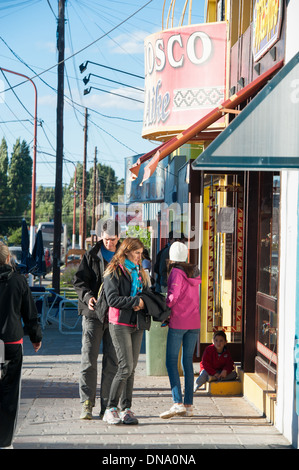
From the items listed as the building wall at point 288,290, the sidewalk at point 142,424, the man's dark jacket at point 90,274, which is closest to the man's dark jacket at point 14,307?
the sidewalk at point 142,424

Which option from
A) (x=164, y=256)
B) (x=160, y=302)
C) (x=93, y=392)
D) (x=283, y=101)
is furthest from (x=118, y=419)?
(x=164, y=256)

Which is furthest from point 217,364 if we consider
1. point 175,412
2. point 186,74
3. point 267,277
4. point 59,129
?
point 59,129

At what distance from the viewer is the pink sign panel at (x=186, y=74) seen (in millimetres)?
10742

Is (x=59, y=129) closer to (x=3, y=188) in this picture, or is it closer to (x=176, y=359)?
(x=176, y=359)

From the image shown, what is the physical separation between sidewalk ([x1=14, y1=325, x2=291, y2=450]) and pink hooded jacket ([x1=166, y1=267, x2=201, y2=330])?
0.98 metres

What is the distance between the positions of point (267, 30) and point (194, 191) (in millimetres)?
2668

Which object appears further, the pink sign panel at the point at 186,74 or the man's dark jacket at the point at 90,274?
the pink sign panel at the point at 186,74

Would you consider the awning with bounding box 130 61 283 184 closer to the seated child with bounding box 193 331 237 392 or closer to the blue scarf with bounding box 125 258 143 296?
the blue scarf with bounding box 125 258 143 296

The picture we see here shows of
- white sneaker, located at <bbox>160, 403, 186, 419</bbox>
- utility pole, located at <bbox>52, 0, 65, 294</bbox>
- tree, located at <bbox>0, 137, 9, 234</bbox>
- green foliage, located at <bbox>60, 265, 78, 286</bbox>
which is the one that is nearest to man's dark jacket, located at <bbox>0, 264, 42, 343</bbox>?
white sneaker, located at <bbox>160, 403, 186, 419</bbox>

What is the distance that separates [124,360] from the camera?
697cm

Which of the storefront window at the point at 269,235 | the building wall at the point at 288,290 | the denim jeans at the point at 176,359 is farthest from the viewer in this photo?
the storefront window at the point at 269,235

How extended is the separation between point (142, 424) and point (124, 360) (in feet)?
2.29

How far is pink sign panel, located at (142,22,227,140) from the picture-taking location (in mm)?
10742

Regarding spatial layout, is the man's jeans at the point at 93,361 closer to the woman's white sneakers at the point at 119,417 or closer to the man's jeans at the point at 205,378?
the woman's white sneakers at the point at 119,417
